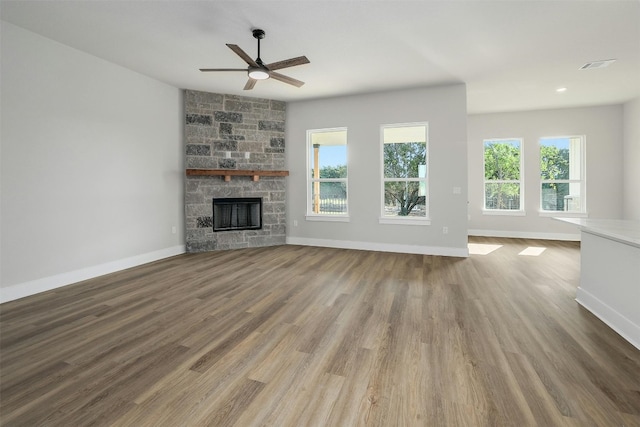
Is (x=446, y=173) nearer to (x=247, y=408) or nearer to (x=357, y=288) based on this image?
(x=357, y=288)

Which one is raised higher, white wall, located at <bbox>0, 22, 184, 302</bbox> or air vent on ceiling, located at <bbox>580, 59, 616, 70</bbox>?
air vent on ceiling, located at <bbox>580, 59, 616, 70</bbox>

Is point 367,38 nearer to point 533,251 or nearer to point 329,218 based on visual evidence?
point 329,218

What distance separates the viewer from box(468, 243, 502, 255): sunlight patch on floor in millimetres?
5531

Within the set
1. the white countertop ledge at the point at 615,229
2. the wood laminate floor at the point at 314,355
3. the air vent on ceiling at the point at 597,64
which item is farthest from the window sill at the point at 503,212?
the white countertop ledge at the point at 615,229

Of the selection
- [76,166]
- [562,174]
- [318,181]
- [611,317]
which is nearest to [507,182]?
[562,174]

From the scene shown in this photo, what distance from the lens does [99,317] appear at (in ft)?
9.06

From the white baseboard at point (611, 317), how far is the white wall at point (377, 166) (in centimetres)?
227

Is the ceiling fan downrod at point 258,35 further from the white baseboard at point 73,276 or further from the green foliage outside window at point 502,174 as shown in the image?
the green foliage outside window at point 502,174

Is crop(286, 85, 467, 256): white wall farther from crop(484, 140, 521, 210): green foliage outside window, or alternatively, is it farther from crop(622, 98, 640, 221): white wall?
crop(622, 98, 640, 221): white wall

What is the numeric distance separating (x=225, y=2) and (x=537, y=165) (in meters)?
7.25

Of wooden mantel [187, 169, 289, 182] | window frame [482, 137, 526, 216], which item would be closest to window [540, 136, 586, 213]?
window frame [482, 137, 526, 216]

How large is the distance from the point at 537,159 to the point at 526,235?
1.79m

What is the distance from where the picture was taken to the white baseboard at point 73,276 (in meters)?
3.25

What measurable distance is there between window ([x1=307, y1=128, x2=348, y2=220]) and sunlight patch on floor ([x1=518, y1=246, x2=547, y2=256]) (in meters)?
3.40
